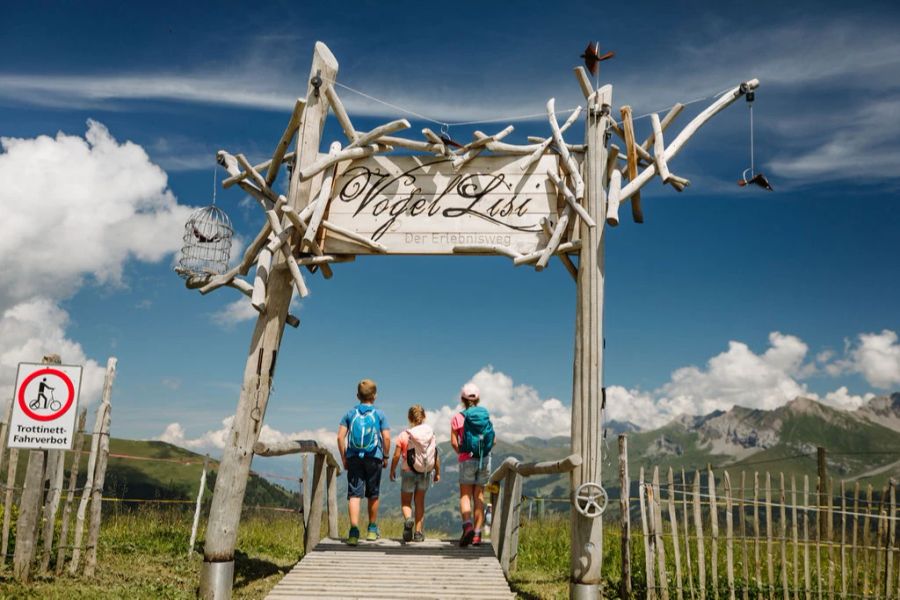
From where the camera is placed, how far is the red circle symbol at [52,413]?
742 centimetres

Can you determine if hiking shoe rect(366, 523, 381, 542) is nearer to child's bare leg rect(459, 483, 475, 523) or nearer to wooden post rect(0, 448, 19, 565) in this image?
child's bare leg rect(459, 483, 475, 523)

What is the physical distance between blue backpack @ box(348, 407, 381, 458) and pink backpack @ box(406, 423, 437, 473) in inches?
16.8

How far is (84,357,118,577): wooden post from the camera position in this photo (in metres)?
8.17

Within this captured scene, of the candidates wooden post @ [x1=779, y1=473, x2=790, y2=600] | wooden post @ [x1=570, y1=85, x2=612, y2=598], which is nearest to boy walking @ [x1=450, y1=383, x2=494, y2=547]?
wooden post @ [x1=570, y1=85, x2=612, y2=598]

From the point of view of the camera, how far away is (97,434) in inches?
325

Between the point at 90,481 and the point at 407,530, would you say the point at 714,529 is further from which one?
the point at 90,481

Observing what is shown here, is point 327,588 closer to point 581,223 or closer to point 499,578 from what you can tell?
point 499,578

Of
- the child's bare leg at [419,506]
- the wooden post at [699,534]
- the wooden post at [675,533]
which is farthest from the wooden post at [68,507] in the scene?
the wooden post at [699,534]

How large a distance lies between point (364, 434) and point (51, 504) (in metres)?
3.53

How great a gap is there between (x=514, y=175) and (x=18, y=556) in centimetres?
677

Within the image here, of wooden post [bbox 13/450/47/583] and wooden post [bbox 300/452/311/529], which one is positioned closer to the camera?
wooden post [bbox 13/450/47/583]

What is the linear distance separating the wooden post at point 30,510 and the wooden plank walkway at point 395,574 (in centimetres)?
300

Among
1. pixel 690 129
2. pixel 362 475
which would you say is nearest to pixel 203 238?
pixel 362 475

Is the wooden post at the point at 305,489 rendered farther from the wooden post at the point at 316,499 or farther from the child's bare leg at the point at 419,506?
the child's bare leg at the point at 419,506
